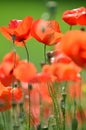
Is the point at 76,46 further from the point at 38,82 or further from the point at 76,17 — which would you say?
the point at 76,17

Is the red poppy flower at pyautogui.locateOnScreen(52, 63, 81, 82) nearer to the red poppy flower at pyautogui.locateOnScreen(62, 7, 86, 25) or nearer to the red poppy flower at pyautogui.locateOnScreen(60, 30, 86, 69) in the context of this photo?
the red poppy flower at pyautogui.locateOnScreen(60, 30, 86, 69)

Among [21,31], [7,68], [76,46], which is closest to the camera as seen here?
[76,46]

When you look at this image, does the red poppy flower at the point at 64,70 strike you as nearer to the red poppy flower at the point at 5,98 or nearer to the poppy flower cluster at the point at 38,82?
the poppy flower cluster at the point at 38,82

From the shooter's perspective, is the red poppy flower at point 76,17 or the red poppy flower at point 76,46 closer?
the red poppy flower at point 76,46

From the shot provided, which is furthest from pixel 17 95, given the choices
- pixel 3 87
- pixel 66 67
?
pixel 66 67

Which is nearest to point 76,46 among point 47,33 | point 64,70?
point 64,70

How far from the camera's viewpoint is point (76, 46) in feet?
1.19

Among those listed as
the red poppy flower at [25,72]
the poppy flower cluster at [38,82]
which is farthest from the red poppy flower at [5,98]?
the red poppy flower at [25,72]

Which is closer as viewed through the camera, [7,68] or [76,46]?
[76,46]

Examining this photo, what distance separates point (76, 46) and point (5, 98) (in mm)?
200

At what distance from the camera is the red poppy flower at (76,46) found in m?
0.36

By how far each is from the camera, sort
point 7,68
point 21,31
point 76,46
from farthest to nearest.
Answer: point 21,31 → point 7,68 → point 76,46

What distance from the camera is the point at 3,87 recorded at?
1.79 feet

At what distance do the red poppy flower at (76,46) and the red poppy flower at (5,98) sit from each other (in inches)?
7.2
